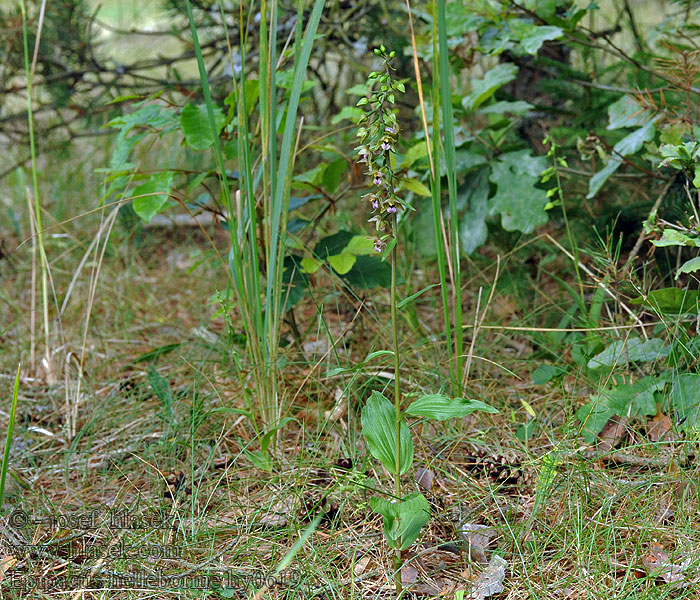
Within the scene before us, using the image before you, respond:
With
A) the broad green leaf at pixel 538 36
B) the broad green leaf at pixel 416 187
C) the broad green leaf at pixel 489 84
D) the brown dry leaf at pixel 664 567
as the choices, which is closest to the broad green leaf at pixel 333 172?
the broad green leaf at pixel 416 187

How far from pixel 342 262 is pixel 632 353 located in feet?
2.29

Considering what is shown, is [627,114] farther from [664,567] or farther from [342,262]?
[664,567]

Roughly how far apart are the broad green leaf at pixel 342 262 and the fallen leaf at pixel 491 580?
724 millimetres

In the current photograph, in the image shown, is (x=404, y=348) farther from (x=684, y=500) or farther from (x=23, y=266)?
(x=23, y=266)

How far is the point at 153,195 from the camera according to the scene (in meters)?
1.50

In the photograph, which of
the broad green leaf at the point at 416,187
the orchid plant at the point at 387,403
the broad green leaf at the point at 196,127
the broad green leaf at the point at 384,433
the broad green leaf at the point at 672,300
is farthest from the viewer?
the broad green leaf at the point at 416,187

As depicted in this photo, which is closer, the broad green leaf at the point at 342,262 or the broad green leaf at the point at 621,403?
Result: the broad green leaf at the point at 621,403

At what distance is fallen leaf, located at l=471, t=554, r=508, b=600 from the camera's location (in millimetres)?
1050

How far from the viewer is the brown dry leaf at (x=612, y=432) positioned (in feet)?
4.32

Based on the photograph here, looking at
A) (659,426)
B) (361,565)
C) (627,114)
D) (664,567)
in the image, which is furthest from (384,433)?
(627,114)

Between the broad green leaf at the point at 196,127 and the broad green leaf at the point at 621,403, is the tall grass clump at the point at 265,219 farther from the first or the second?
the broad green leaf at the point at 621,403

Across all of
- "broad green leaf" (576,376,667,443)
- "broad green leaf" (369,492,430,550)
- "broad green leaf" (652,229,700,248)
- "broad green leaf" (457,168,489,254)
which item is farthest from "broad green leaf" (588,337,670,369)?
"broad green leaf" (369,492,430,550)

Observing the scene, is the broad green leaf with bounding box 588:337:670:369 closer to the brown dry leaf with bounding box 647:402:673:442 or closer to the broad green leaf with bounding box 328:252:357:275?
the brown dry leaf with bounding box 647:402:673:442

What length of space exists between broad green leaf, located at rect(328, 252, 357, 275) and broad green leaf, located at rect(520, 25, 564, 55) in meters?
0.70
